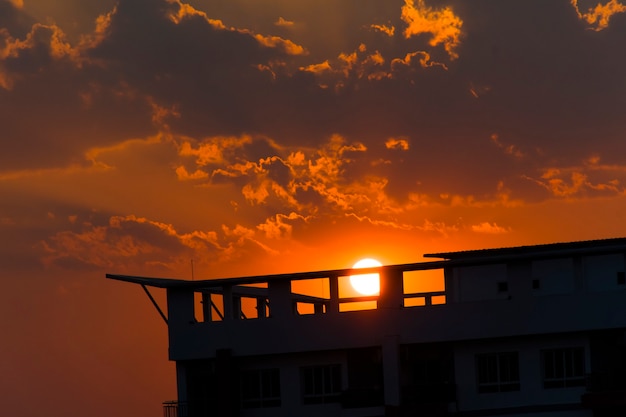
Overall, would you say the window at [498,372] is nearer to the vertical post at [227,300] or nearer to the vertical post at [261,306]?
the vertical post at [227,300]

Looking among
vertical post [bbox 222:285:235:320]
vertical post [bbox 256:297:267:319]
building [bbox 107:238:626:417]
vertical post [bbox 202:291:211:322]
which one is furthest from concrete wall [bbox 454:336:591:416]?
vertical post [bbox 256:297:267:319]

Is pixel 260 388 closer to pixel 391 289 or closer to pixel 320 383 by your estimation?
pixel 320 383

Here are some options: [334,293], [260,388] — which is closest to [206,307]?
[260,388]

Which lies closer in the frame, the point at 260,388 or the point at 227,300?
the point at 260,388

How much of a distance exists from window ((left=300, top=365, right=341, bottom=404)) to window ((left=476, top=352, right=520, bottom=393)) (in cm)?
643

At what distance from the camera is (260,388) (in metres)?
59.1

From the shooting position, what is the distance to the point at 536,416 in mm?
55375

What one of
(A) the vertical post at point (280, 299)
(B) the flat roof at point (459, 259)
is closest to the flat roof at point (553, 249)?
(B) the flat roof at point (459, 259)

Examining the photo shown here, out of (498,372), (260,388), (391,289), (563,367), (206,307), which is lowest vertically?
(260,388)

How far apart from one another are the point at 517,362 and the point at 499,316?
7.22 feet

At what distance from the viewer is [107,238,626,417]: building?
55375mm

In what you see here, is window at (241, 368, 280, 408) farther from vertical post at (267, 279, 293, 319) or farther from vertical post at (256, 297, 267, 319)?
vertical post at (256, 297, 267, 319)

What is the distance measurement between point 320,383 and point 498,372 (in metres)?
7.99

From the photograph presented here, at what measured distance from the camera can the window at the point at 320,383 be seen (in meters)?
58.5
